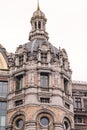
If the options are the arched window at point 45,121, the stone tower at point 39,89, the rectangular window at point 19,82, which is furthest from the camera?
the rectangular window at point 19,82

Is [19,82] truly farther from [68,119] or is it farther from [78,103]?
[78,103]

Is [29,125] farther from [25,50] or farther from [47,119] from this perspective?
[25,50]

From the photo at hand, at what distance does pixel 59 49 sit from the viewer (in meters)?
66.4

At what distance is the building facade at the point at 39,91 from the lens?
59094mm

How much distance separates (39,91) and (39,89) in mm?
380

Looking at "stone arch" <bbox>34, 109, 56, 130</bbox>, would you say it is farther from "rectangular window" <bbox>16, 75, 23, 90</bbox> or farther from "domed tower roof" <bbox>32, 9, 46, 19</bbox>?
"domed tower roof" <bbox>32, 9, 46, 19</bbox>

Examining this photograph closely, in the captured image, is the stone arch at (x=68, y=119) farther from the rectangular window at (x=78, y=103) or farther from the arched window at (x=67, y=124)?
the rectangular window at (x=78, y=103)

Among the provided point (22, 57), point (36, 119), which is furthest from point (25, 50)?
point (36, 119)

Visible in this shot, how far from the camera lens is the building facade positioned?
194 ft

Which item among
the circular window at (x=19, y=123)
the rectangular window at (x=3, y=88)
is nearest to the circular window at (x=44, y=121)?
the circular window at (x=19, y=123)

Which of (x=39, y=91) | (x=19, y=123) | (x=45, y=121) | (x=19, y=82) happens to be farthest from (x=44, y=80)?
(x=19, y=123)

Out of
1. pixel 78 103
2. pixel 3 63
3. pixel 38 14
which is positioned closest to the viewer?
pixel 3 63

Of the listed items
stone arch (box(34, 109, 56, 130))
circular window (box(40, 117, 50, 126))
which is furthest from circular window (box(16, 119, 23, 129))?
circular window (box(40, 117, 50, 126))

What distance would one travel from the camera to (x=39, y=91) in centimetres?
6050
